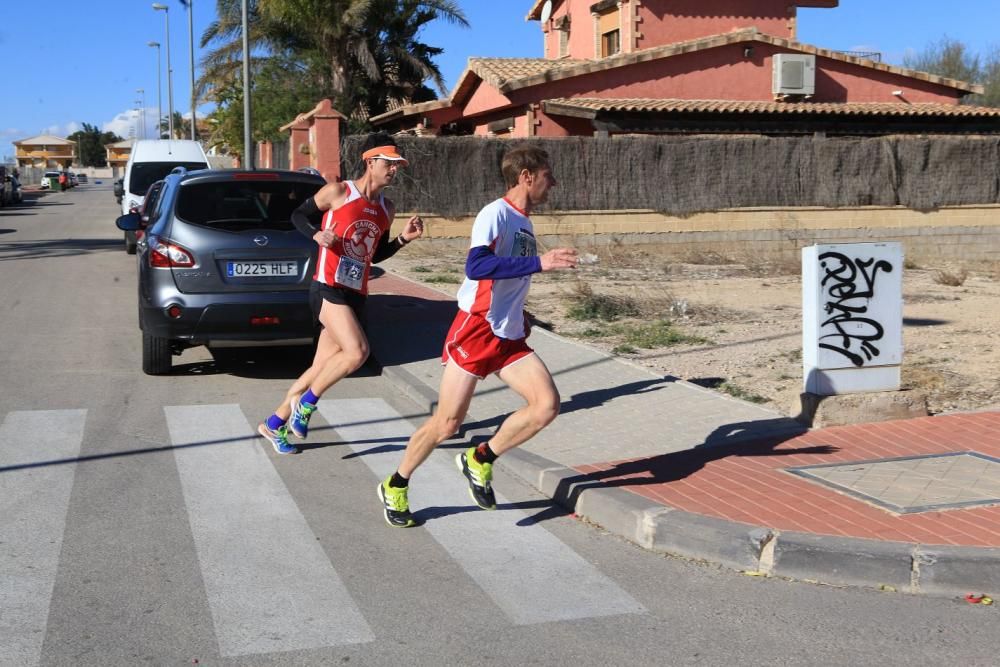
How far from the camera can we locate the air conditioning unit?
27438 millimetres

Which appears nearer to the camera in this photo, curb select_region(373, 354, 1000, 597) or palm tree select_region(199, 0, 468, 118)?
curb select_region(373, 354, 1000, 597)

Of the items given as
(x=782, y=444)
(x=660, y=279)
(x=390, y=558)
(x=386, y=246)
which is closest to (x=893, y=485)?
(x=782, y=444)

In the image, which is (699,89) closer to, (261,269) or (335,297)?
(261,269)

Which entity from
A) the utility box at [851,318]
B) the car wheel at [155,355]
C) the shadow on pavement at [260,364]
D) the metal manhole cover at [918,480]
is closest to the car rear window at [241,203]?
the car wheel at [155,355]

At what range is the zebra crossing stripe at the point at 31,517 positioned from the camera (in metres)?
4.32

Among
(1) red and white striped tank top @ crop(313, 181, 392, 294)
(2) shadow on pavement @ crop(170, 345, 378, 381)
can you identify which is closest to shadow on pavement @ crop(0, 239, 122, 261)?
(2) shadow on pavement @ crop(170, 345, 378, 381)

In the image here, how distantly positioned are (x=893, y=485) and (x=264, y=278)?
17.1 feet

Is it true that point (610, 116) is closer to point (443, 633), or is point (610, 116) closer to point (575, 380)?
point (575, 380)

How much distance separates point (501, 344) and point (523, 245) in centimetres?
51

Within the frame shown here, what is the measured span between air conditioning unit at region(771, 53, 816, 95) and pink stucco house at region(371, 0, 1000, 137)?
3 centimetres

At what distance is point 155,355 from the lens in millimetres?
9461

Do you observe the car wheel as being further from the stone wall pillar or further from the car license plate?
the stone wall pillar

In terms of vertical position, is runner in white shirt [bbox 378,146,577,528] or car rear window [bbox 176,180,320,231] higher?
car rear window [bbox 176,180,320,231]

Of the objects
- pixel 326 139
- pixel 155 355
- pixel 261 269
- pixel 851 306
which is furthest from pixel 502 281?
pixel 326 139
